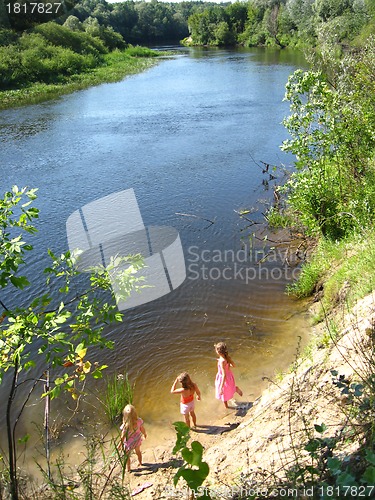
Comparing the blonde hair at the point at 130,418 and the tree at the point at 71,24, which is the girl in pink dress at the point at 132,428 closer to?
the blonde hair at the point at 130,418

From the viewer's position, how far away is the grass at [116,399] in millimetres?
7258

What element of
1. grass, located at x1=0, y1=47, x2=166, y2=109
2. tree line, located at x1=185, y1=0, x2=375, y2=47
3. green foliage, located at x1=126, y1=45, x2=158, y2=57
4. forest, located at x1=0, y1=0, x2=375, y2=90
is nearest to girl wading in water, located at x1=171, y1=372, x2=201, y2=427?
forest, located at x1=0, y1=0, x2=375, y2=90

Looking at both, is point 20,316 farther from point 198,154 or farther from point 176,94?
point 176,94

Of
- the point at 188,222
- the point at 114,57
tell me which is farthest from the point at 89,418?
the point at 114,57

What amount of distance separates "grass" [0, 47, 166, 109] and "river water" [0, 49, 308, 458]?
253 centimetres

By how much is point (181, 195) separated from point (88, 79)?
30.5 m

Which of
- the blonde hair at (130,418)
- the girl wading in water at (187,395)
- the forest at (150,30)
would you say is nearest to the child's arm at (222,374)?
the girl wading in water at (187,395)

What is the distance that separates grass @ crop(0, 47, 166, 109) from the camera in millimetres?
32500

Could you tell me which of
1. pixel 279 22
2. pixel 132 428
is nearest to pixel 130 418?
pixel 132 428

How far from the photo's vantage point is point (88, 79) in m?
41.6

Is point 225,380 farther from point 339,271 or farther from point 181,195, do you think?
point 181,195

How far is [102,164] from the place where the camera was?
758 inches

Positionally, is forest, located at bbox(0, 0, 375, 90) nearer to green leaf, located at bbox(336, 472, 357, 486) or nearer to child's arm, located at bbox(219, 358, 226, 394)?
child's arm, located at bbox(219, 358, 226, 394)

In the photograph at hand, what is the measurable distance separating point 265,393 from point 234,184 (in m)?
10.7
